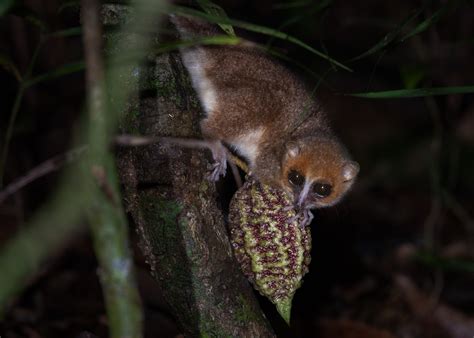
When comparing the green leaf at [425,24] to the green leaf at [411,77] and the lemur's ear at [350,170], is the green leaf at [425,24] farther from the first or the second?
the lemur's ear at [350,170]

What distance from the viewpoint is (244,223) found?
2670mm

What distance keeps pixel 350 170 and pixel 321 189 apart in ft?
0.71

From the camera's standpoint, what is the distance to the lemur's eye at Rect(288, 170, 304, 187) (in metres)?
4.03

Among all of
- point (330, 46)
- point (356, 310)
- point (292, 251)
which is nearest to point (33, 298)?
point (356, 310)

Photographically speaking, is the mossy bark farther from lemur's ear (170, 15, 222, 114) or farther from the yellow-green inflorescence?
lemur's ear (170, 15, 222, 114)

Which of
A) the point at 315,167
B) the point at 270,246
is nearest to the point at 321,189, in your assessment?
the point at 315,167

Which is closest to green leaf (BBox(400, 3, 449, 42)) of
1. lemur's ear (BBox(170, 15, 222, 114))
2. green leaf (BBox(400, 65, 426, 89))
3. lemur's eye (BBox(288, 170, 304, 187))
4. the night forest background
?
the night forest background

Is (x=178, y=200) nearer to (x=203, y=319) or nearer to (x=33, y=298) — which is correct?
(x=203, y=319)

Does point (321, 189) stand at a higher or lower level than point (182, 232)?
higher

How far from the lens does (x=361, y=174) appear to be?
840 centimetres

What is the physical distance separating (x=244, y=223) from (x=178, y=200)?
31cm

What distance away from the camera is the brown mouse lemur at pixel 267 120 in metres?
3.83

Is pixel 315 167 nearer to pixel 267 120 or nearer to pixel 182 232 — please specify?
pixel 267 120

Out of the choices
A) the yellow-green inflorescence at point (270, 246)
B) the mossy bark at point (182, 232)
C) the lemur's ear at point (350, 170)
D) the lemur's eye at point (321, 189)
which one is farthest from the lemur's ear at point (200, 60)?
the yellow-green inflorescence at point (270, 246)
